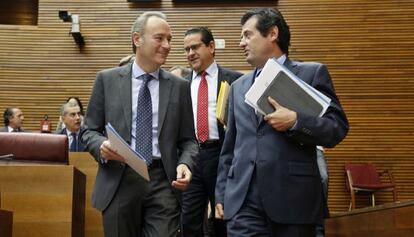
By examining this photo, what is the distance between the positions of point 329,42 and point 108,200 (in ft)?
18.9

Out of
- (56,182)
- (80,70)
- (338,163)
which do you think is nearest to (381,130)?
(338,163)

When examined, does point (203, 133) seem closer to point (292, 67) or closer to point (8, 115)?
point (292, 67)

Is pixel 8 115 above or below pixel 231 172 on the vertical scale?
below

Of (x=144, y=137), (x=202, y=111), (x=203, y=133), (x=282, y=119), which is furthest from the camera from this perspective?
(x=202, y=111)

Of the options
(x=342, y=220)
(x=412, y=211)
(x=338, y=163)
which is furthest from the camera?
(x=338, y=163)

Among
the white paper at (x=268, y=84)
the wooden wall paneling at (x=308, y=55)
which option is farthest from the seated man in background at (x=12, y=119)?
the white paper at (x=268, y=84)

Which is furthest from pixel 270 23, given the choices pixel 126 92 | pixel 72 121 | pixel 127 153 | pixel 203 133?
pixel 72 121

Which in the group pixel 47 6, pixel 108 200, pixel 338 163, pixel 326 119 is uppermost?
pixel 47 6

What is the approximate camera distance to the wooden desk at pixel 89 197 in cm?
388

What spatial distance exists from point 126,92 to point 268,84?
645mm

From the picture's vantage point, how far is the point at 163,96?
8.79 ft

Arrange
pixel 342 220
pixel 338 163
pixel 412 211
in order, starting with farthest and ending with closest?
pixel 338 163, pixel 342 220, pixel 412 211

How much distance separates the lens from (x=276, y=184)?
2438 mm

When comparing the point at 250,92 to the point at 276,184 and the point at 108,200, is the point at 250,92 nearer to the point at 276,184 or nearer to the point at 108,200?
the point at 276,184
